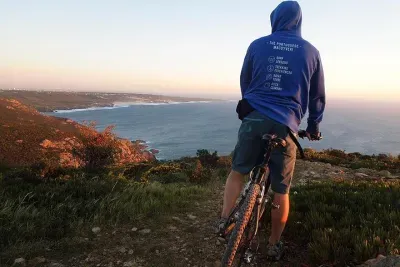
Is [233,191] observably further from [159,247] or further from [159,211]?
[159,211]

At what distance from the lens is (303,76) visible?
3.23 meters

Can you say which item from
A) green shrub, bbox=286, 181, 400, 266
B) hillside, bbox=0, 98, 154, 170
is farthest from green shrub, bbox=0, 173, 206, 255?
Result: hillside, bbox=0, 98, 154, 170

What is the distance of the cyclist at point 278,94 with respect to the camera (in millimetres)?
3186

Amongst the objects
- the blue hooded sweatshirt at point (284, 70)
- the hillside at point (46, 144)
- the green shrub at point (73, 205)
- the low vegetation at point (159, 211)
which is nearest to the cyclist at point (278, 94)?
the blue hooded sweatshirt at point (284, 70)

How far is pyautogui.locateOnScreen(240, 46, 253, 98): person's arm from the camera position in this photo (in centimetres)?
344

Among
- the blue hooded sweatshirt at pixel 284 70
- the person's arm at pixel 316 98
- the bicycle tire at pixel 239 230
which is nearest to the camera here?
the bicycle tire at pixel 239 230

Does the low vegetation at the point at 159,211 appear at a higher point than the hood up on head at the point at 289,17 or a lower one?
lower

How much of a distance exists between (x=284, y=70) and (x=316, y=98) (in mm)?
596

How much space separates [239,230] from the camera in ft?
9.70

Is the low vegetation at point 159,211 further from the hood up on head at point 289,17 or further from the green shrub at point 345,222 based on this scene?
the hood up on head at point 289,17

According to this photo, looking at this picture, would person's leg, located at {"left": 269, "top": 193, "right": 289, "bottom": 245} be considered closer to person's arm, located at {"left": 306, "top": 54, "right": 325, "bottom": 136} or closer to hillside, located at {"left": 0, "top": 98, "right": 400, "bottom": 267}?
hillside, located at {"left": 0, "top": 98, "right": 400, "bottom": 267}

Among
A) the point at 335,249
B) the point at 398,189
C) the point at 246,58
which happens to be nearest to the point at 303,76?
the point at 246,58

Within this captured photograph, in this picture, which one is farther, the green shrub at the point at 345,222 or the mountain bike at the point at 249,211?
the green shrub at the point at 345,222

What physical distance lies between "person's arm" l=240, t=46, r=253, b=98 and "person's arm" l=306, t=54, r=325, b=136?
0.68 meters
